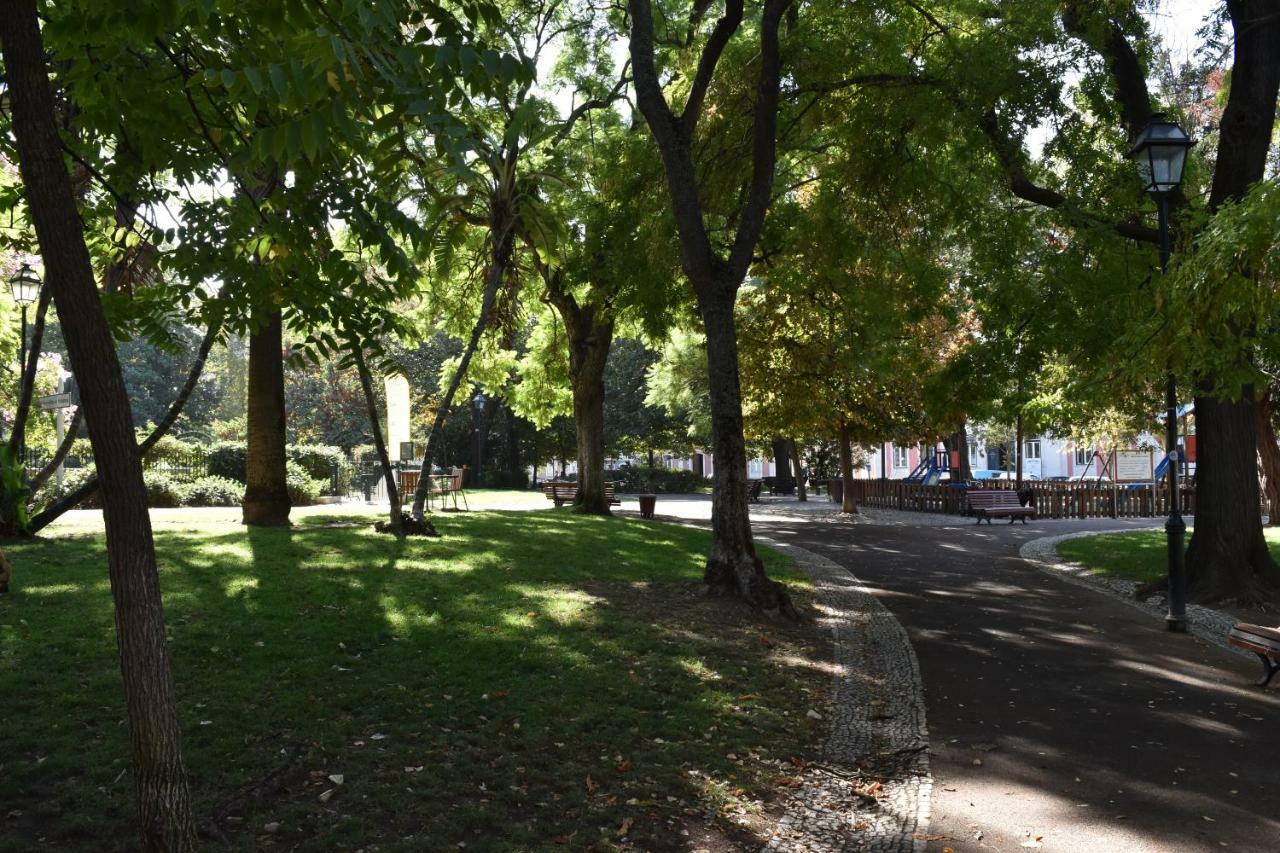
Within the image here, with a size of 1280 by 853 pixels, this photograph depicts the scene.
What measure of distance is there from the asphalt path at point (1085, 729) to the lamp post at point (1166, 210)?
0.51 meters

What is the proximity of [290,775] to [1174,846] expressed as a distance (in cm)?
443

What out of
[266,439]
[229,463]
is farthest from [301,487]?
[266,439]

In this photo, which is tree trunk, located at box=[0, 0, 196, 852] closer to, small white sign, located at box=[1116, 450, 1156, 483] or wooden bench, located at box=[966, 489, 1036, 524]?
wooden bench, located at box=[966, 489, 1036, 524]

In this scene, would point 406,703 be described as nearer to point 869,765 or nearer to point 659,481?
point 869,765

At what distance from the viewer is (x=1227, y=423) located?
12391 mm

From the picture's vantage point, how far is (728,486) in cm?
1060

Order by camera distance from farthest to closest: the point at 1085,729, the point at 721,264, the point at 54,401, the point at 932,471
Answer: the point at 932,471 → the point at 54,401 → the point at 721,264 → the point at 1085,729

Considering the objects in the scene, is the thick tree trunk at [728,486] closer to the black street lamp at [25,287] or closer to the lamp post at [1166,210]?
the lamp post at [1166,210]

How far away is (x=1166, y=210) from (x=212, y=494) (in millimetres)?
20915

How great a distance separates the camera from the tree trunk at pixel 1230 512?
40.1 feet

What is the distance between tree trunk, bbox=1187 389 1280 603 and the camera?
1223 centimetres

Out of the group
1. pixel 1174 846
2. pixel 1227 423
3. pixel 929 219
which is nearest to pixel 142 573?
pixel 1174 846

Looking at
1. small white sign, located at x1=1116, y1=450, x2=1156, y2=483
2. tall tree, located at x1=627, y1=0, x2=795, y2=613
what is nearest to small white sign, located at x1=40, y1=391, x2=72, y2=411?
tall tree, located at x1=627, y1=0, x2=795, y2=613

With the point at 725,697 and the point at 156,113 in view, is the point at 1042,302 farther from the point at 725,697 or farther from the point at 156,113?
the point at 156,113
